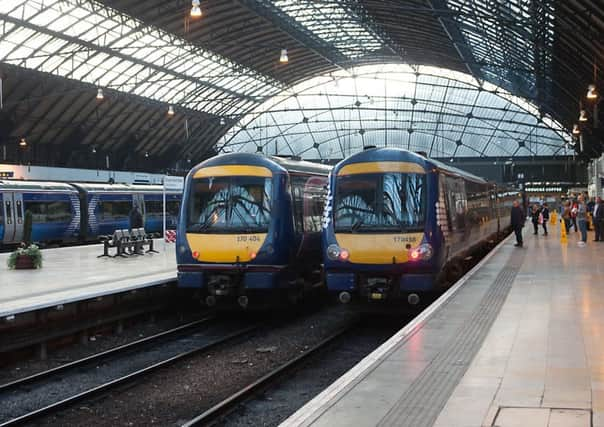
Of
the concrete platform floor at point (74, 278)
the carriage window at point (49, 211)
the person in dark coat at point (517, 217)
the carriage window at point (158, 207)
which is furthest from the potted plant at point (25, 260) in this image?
the carriage window at point (158, 207)

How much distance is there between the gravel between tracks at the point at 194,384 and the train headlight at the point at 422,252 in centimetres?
246

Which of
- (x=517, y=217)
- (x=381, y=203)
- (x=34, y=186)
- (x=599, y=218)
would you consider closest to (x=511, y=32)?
(x=599, y=218)

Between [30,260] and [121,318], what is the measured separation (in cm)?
579

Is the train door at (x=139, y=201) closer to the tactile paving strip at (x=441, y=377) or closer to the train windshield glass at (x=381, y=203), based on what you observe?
the train windshield glass at (x=381, y=203)

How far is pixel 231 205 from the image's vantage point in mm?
14734

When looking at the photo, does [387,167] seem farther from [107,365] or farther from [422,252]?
[107,365]

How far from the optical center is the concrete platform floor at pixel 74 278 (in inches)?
535

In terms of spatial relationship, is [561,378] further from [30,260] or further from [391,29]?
[391,29]

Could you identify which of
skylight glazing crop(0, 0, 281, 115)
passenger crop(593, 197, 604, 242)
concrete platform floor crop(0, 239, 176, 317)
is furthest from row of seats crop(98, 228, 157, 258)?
passenger crop(593, 197, 604, 242)

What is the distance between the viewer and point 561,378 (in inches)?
293

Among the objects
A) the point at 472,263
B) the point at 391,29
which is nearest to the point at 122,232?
the point at 472,263

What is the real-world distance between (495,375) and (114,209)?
31.0 m

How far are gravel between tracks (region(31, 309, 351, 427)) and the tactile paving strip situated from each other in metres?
3.16

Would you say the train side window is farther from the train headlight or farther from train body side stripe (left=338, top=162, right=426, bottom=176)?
the train headlight
